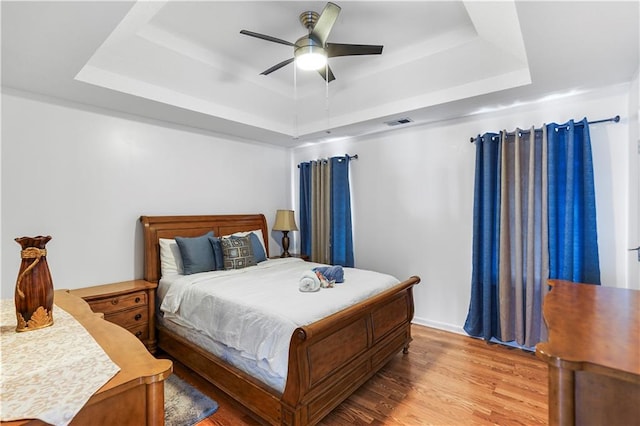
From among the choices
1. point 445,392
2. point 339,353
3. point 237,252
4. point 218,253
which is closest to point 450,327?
point 445,392

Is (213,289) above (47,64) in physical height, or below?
below

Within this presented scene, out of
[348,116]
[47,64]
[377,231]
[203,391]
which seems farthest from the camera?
[377,231]

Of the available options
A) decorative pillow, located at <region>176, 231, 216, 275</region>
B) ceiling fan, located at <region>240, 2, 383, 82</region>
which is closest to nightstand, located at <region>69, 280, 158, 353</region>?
decorative pillow, located at <region>176, 231, 216, 275</region>

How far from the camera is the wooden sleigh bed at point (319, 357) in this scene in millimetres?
1815

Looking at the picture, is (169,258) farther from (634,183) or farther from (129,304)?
(634,183)

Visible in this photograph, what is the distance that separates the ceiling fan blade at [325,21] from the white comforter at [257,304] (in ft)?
6.03

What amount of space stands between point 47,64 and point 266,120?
7.02ft

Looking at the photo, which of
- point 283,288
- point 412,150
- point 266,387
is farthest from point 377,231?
point 266,387

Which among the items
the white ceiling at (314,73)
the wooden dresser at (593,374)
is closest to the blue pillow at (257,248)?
the white ceiling at (314,73)

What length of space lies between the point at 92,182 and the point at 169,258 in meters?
1.03

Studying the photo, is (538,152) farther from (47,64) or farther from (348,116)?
(47,64)

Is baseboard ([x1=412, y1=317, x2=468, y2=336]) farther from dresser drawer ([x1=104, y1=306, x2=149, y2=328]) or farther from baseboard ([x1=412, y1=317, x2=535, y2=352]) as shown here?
dresser drawer ([x1=104, y1=306, x2=149, y2=328])

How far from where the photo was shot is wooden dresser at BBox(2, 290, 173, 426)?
0.88m

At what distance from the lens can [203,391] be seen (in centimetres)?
243
